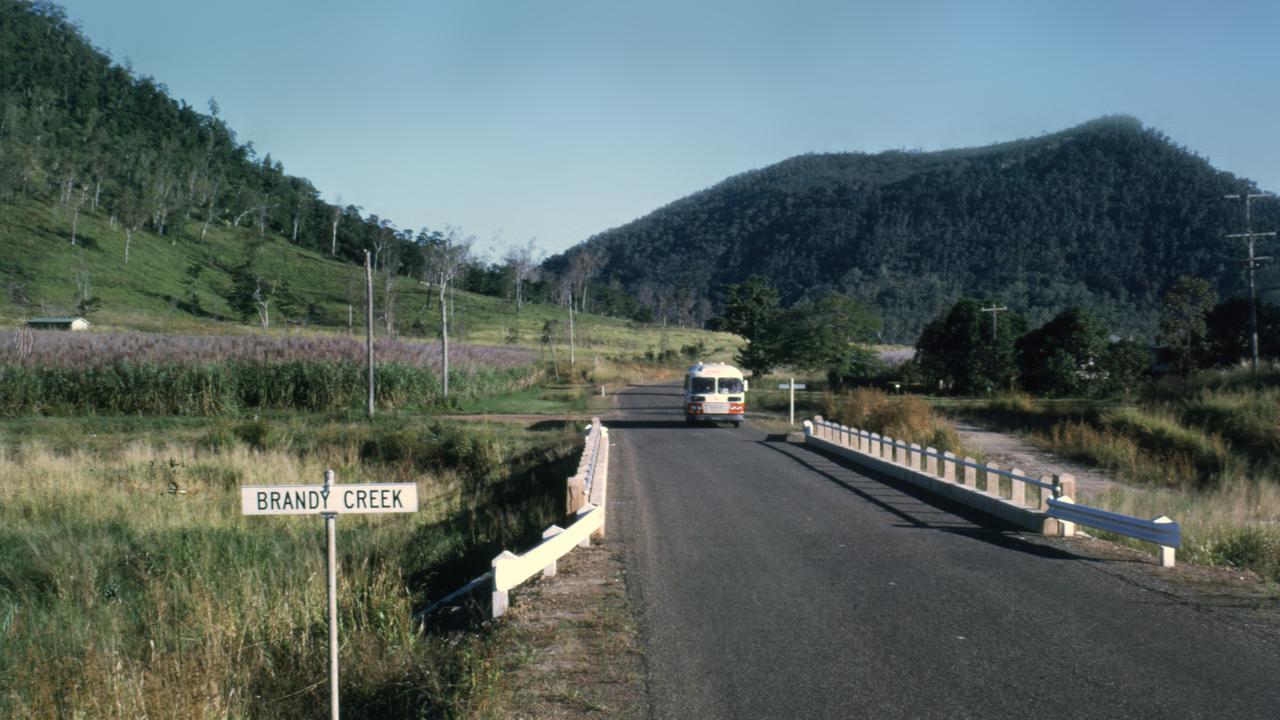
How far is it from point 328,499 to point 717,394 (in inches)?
1152

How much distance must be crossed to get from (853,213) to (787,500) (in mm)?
168290

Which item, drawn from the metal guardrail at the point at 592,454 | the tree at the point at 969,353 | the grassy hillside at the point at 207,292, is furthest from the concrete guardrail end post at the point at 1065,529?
the grassy hillside at the point at 207,292

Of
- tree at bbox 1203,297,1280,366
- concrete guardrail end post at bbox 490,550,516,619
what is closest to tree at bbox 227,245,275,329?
tree at bbox 1203,297,1280,366

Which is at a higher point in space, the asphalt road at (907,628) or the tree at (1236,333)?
the tree at (1236,333)

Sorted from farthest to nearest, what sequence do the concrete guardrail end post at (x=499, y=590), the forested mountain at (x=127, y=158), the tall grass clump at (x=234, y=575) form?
the forested mountain at (x=127, y=158) < the concrete guardrail end post at (x=499, y=590) < the tall grass clump at (x=234, y=575)

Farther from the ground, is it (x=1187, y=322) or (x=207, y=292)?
(x=207, y=292)

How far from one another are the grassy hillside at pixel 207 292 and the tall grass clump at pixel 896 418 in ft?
141

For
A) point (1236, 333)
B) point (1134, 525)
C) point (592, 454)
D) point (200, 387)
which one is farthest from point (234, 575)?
point (1236, 333)

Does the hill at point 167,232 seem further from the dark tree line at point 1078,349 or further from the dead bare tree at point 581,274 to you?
the dark tree line at point 1078,349

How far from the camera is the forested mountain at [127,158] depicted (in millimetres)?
108312

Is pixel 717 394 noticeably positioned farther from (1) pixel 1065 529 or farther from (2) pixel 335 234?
(2) pixel 335 234

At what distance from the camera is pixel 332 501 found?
6.03 metres

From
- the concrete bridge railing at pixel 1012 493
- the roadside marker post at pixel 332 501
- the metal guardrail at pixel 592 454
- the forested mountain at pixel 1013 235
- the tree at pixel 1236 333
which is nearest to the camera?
the roadside marker post at pixel 332 501

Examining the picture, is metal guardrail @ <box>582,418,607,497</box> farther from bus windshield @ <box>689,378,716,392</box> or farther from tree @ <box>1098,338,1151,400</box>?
tree @ <box>1098,338,1151,400</box>
